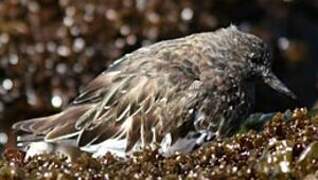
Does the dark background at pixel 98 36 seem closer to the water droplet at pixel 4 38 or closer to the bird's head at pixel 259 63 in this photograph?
the water droplet at pixel 4 38

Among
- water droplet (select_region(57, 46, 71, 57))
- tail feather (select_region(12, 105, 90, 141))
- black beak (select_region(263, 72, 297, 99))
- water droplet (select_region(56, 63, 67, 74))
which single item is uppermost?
black beak (select_region(263, 72, 297, 99))

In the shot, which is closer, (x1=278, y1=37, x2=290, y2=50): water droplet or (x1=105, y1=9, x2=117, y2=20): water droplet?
(x1=105, y1=9, x2=117, y2=20): water droplet

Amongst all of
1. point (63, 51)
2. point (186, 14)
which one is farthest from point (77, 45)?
point (186, 14)

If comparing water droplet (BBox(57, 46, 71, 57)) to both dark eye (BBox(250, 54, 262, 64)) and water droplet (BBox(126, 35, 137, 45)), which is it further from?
dark eye (BBox(250, 54, 262, 64))

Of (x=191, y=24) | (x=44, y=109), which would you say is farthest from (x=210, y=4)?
(x=44, y=109)

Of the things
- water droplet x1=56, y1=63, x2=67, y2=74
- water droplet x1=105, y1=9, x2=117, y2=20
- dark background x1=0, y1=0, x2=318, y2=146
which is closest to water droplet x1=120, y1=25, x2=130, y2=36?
dark background x1=0, y1=0, x2=318, y2=146

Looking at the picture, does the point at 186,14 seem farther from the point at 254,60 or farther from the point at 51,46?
the point at 254,60

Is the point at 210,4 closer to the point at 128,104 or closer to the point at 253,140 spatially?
the point at 128,104

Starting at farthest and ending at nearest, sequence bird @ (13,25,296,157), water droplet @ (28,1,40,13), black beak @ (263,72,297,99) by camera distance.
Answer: water droplet @ (28,1,40,13)
black beak @ (263,72,297,99)
bird @ (13,25,296,157)
